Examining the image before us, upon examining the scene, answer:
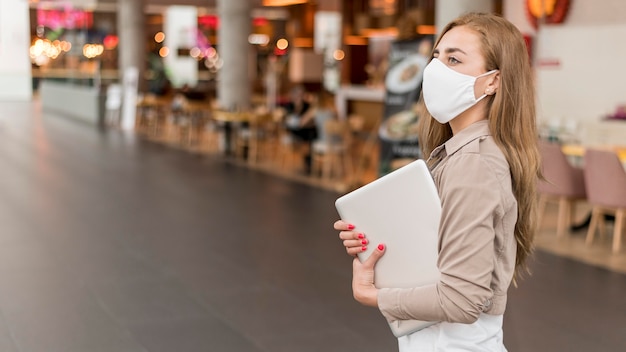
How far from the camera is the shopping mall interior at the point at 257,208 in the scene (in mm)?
4551

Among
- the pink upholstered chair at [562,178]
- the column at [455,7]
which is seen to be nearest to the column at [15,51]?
the column at [455,7]

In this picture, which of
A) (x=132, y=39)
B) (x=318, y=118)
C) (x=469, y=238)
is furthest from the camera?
(x=132, y=39)

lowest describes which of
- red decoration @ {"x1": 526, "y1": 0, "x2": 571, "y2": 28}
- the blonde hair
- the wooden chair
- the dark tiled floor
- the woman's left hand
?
the dark tiled floor

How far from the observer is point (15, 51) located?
28.0m

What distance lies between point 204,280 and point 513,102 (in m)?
4.20

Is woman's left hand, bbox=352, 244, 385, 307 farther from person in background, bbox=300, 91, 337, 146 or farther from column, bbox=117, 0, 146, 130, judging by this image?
column, bbox=117, 0, 146, 130

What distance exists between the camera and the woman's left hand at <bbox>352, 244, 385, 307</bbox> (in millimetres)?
1597

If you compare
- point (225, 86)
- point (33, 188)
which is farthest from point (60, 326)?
point (225, 86)

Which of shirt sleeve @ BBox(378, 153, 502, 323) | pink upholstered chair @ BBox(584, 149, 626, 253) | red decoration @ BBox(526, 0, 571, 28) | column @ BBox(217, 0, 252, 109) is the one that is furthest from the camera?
column @ BBox(217, 0, 252, 109)

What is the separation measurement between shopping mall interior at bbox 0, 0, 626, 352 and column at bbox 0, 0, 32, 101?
6.45 meters

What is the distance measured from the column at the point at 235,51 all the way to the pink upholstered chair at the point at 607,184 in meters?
8.80

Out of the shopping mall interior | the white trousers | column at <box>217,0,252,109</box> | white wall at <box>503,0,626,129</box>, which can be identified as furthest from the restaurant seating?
the white trousers

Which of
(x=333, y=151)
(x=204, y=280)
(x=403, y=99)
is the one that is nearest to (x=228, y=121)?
(x=333, y=151)

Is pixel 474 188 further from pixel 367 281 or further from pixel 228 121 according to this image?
pixel 228 121
